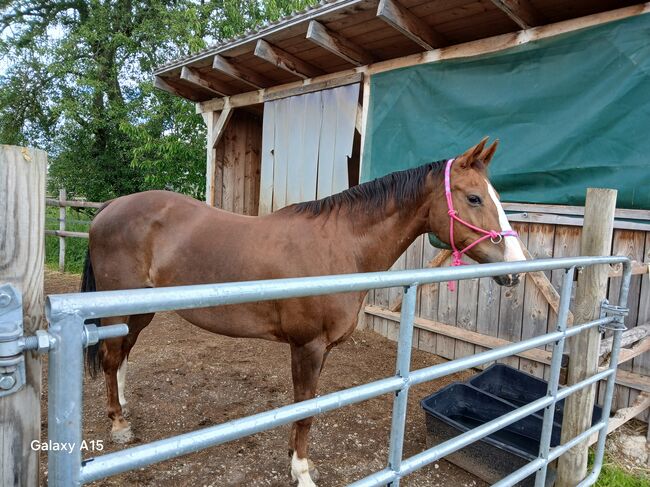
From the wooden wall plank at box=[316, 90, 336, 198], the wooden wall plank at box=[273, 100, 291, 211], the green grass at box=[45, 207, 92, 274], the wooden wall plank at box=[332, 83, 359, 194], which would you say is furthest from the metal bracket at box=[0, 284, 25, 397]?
the green grass at box=[45, 207, 92, 274]

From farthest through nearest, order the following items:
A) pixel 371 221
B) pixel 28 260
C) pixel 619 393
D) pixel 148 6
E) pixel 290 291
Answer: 1. pixel 148 6
2. pixel 619 393
3. pixel 371 221
4. pixel 290 291
5. pixel 28 260

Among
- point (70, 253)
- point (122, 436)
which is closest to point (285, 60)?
point (122, 436)

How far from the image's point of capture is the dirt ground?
2.16m

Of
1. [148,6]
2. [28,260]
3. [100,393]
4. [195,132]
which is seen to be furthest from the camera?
[148,6]

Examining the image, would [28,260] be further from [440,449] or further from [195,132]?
[195,132]

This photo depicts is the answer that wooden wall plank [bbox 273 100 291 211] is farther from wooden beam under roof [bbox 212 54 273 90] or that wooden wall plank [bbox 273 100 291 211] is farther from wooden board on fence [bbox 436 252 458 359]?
wooden board on fence [bbox 436 252 458 359]

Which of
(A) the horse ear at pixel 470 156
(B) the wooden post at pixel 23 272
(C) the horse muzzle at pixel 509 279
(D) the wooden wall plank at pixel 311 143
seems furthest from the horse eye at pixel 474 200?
(D) the wooden wall plank at pixel 311 143

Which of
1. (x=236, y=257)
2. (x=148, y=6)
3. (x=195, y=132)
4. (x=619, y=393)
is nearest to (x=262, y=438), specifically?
(x=236, y=257)

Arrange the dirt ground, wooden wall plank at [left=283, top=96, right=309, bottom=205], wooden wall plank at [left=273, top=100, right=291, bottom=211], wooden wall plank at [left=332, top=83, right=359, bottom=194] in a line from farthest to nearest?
wooden wall plank at [left=273, top=100, right=291, bottom=211] < wooden wall plank at [left=283, top=96, right=309, bottom=205] < wooden wall plank at [left=332, top=83, right=359, bottom=194] < the dirt ground

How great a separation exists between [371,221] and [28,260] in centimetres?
168

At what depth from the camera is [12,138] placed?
10938 mm

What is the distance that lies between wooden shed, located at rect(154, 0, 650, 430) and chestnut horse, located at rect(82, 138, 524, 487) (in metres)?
1.21

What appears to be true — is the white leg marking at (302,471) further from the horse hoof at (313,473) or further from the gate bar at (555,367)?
the gate bar at (555,367)

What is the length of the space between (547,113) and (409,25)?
129cm
